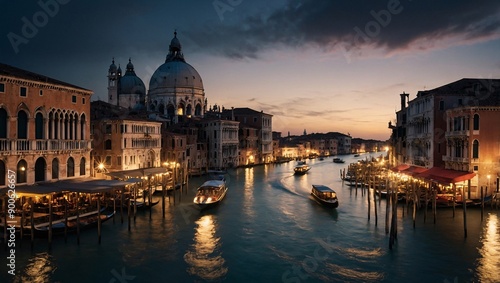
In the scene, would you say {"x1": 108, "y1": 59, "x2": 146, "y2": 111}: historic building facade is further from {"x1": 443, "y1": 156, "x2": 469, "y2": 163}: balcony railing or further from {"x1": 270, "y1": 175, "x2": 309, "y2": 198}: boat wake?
{"x1": 443, "y1": 156, "x2": 469, "y2": 163}: balcony railing

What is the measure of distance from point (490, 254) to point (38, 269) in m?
18.5

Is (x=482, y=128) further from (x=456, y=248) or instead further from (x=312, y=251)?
(x=312, y=251)

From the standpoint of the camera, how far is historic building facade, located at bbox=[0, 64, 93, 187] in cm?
1992

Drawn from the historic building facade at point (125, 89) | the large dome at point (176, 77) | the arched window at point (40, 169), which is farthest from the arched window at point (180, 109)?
the arched window at point (40, 169)

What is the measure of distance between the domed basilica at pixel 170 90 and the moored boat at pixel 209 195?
137 feet

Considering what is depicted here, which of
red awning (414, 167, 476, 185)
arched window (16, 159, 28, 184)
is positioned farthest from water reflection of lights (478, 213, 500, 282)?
arched window (16, 159, 28, 184)

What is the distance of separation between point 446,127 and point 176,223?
69.7 ft

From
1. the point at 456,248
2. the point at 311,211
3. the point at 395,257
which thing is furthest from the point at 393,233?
the point at 311,211

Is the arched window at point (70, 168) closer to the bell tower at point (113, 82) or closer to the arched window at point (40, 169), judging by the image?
the arched window at point (40, 169)

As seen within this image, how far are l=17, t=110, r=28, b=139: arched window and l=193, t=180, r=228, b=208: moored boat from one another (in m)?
10.9

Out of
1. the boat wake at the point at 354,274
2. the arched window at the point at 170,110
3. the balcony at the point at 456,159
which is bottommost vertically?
the boat wake at the point at 354,274

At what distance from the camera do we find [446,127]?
29.8 metres

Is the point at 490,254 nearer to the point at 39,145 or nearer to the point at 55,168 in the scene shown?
the point at 55,168

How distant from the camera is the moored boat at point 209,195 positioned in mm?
26267
